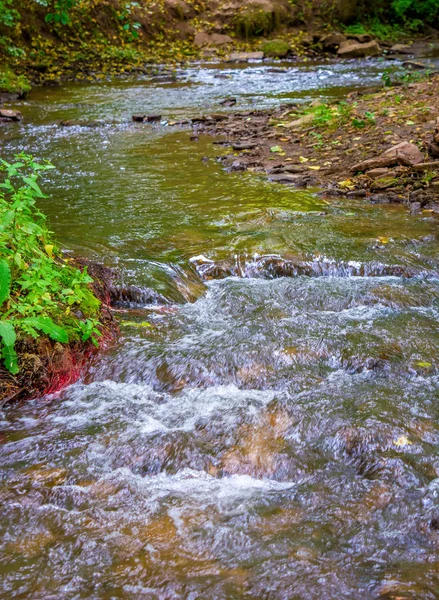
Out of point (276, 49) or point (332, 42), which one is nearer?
point (276, 49)

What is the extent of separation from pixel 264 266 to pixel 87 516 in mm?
3228

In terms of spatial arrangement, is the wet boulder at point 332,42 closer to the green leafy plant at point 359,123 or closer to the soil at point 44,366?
the green leafy plant at point 359,123

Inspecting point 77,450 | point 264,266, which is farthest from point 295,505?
point 264,266

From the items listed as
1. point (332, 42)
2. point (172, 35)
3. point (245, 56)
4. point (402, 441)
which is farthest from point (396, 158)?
point (172, 35)

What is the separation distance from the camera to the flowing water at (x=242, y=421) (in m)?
2.62

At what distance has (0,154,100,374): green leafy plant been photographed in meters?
3.82

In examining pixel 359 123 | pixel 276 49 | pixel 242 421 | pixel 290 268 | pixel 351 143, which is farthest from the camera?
pixel 276 49

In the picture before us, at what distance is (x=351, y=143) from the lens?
906 cm

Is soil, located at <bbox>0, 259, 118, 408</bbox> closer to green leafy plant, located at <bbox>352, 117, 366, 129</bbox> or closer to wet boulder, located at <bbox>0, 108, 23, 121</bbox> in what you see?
green leafy plant, located at <bbox>352, 117, 366, 129</bbox>

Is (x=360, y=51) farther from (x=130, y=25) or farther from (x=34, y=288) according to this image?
(x=34, y=288)

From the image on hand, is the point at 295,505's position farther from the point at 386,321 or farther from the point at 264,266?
the point at 264,266

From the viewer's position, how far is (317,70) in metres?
18.2

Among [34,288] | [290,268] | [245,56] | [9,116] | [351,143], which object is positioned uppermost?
[245,56]

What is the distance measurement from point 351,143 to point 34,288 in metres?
6.25
